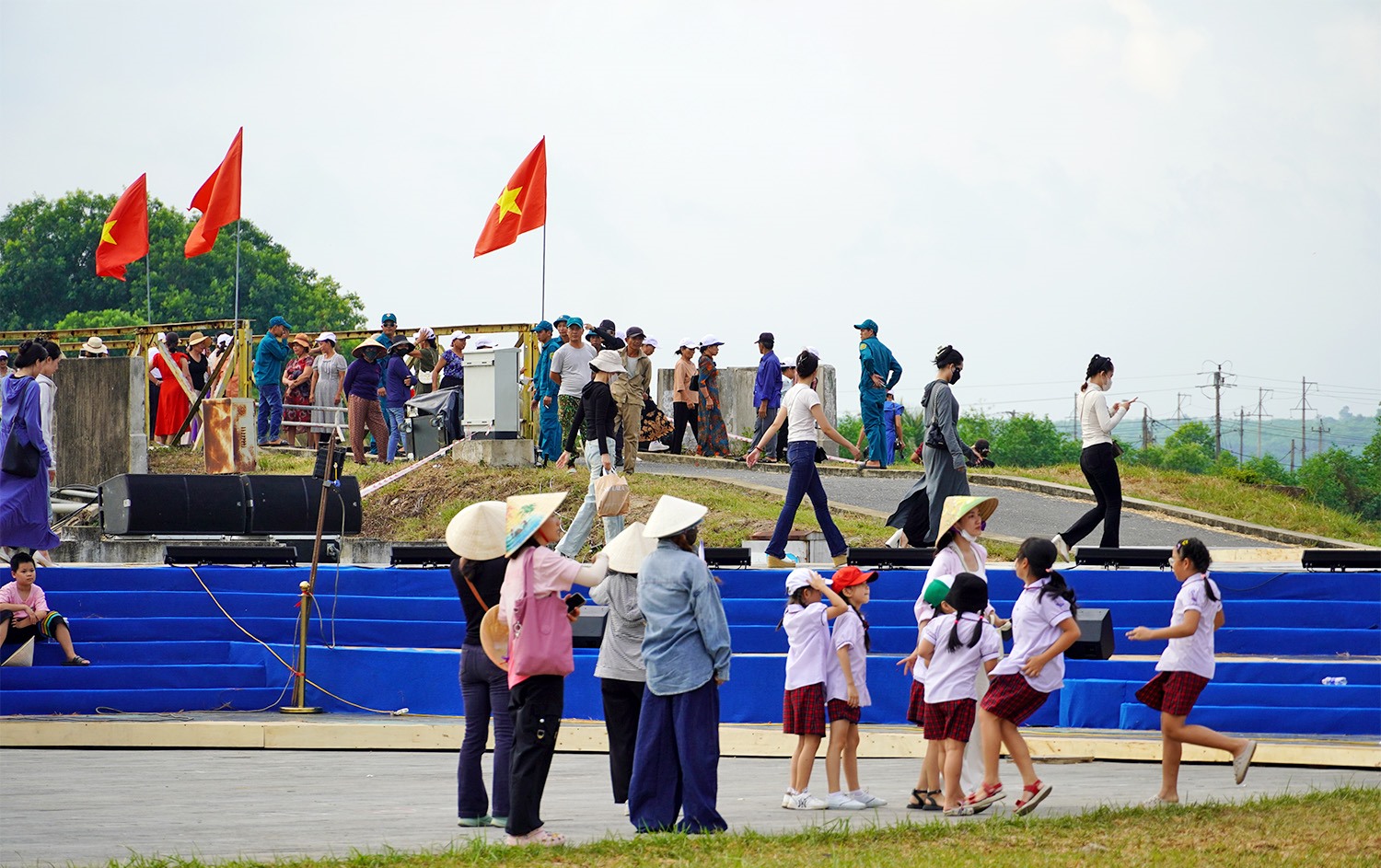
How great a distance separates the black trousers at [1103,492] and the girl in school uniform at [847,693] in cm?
622

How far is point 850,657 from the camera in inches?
347

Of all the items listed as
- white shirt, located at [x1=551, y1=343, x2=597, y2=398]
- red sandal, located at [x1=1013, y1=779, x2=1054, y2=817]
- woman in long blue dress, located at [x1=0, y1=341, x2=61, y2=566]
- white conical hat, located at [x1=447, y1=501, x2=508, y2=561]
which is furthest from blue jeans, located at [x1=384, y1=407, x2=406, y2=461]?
red sandal, located at [x1=1013, y1=779, x2=1054, y2=817]

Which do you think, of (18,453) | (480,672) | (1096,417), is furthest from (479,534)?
(1096,417)

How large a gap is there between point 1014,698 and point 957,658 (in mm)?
343

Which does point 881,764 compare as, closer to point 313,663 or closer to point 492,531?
point 492,531

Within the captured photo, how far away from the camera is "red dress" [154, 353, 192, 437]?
999 inches

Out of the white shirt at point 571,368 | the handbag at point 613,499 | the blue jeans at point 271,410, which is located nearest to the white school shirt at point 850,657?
the handbag at point 613,499

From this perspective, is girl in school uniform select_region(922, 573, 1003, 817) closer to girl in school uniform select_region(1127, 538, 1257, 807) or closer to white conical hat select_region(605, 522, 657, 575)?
girl in school uniform select_region(1127, 538, 1257, 807)

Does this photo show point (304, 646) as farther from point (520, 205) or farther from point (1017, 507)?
point (520, 205)

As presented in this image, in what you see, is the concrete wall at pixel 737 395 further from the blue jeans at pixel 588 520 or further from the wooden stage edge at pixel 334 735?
the wooden stage edge at pixel 334 735

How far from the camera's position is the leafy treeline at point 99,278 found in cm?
7706

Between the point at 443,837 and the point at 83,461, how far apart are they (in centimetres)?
1382

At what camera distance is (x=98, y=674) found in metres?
12.9

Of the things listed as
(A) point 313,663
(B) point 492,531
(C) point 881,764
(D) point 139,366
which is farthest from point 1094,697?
(D) point 139,366
